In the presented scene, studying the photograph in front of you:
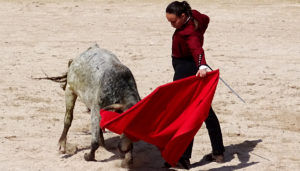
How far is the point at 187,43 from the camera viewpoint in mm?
6410

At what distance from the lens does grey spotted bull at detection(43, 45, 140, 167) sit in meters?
6.63

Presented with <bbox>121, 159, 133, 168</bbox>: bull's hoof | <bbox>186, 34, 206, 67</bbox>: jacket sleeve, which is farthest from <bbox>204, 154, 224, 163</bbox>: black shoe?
<bbox>186, 34, 206, 67</bbox>: jacket sleeve

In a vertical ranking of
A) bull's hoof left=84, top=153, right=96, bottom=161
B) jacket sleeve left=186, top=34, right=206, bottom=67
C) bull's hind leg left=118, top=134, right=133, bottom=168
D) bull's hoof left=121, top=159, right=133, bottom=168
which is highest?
jacket sleeve left=186, top=34, right=206, bottom=67

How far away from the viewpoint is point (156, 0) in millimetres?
17453

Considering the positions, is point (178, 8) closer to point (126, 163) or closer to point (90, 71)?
point (90, 71)

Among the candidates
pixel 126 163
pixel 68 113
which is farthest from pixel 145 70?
pixel 126 163

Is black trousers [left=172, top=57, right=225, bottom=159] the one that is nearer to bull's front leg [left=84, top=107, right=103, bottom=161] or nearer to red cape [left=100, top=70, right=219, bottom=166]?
red cape [left=100, top=70, right=219, bottom=166]

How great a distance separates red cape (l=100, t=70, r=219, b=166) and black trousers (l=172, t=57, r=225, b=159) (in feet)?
0.84

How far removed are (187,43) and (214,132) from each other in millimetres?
1181

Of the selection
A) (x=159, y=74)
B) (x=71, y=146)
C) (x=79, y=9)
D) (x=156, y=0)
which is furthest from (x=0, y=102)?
(x=156, y=0)

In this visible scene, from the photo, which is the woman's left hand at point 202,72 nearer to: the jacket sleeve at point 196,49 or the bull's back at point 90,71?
the jacket sleeve at point 196,49

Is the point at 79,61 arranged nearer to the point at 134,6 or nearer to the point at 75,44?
the point at 75,44

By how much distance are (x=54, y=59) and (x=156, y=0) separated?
6.01 meters

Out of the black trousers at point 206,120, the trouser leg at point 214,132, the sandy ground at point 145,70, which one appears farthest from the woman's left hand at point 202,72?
the sandy ground at point 145,70
